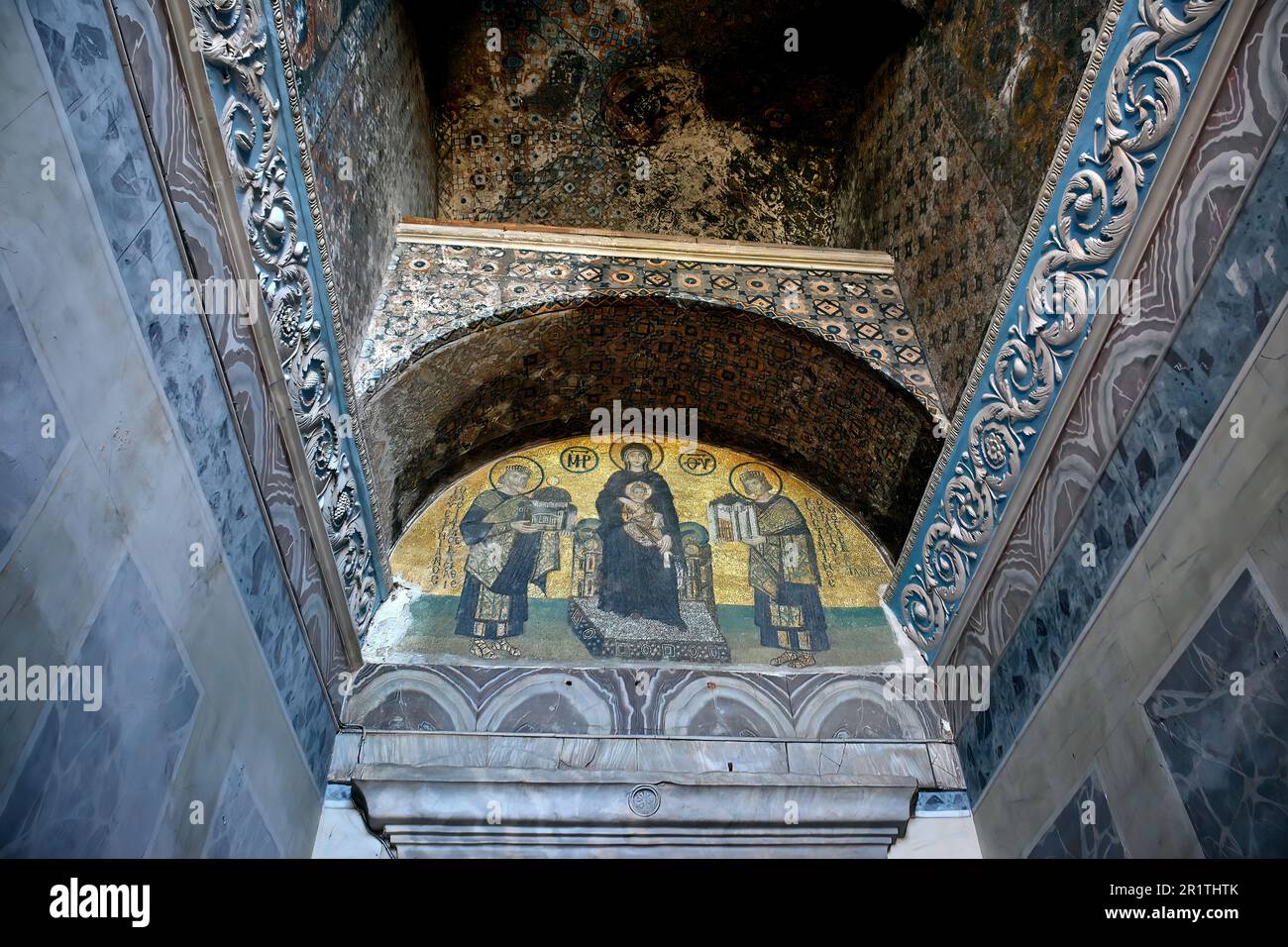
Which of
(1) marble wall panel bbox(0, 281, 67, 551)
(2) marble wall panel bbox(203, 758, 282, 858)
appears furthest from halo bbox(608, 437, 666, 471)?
(1) marble wall panel bbox(0, 281, 67, 551)

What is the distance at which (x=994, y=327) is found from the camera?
4262 mm

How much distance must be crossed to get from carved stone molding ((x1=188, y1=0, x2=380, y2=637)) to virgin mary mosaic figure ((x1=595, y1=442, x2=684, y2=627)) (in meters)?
1.27

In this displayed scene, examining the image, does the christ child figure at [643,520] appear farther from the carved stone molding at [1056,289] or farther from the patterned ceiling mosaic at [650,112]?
the patterned ceiling mosaic at [650,112]

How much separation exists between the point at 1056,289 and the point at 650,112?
12.3 ft

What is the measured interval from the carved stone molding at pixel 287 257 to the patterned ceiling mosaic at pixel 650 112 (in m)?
2.88

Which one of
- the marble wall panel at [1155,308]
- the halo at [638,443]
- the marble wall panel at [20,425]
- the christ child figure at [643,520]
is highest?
the halo at [638,443]

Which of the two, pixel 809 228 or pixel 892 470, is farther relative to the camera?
pixel 809 228

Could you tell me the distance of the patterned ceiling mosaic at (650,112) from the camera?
6406mm

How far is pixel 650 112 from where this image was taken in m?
6.72

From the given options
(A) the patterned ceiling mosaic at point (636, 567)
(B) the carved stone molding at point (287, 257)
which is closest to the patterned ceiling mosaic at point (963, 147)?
(A) the patterned ceiling mosaic at point (636, 567)

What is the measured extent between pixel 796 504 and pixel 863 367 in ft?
3.19

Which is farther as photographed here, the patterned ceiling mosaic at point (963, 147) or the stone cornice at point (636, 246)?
the stone cornice at point (636, 246)

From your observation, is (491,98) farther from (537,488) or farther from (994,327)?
(994,327)
